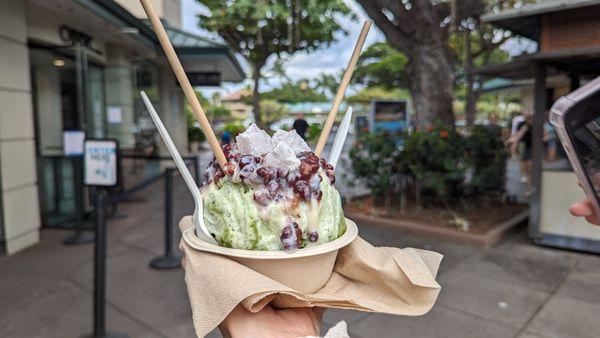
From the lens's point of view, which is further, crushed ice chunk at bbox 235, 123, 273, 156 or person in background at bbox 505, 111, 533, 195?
person in background at bbox 505, 111, 533, 195

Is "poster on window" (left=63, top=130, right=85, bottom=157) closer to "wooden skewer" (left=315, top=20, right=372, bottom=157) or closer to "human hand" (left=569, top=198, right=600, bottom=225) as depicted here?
"wooden skewer" (left=315, top=20, right=372, bottom=157)

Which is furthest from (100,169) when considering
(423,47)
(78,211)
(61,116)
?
(423,47)

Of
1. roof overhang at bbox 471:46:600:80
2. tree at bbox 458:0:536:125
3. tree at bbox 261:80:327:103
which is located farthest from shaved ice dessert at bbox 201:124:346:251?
tree at bbox 261:80:327:103

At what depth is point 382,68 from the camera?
26.1 m

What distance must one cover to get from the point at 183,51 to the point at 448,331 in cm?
734

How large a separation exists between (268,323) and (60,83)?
8.36 meters

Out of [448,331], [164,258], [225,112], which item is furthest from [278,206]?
[225,112]

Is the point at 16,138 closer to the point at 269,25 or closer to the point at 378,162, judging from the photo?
the point at 378,162

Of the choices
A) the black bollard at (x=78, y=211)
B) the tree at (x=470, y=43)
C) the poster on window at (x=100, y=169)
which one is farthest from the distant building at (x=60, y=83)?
the tree at (x=470, y=43)

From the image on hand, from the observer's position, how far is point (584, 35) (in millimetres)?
4781

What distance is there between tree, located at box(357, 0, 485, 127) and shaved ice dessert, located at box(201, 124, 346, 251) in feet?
19.6

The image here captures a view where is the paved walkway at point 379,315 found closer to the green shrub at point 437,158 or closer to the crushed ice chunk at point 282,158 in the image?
the green shrub at point 437,158

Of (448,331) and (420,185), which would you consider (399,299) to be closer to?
(448,331)

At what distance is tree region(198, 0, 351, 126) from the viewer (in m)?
14.0
